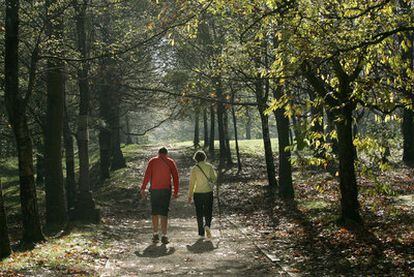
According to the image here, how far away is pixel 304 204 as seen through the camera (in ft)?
60.4

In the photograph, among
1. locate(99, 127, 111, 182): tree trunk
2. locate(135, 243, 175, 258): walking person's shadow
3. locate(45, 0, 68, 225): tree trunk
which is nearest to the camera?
locate(135, 243, 175, 258): walking person's shadow

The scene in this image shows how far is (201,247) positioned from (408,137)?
21.6 meters

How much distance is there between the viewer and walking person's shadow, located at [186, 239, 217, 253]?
11.8 m

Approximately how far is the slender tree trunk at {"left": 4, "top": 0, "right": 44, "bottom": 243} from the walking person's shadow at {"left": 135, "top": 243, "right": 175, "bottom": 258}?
249 cm

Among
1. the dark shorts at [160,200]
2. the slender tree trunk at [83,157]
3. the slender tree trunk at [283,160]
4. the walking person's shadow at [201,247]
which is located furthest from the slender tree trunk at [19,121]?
the slender tree trunk at [283,160]

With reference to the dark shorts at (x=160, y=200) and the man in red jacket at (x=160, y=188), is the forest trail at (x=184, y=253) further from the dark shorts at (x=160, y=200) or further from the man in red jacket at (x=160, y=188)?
the dark shorts at (x=160, y=200)

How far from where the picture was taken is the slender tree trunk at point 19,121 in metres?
11.3

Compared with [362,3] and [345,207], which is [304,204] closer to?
[345,207]

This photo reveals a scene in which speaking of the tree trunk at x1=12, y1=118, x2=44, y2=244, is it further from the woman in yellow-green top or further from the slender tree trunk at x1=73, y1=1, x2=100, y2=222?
the slender tree trunk at x1=73, y1=1, x2=100, y2=222

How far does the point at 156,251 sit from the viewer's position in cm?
1198

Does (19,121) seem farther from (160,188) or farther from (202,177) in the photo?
(202,177)

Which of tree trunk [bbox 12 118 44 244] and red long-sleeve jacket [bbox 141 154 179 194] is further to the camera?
red long-sleeve jacket [bbox 141 154 179 194]

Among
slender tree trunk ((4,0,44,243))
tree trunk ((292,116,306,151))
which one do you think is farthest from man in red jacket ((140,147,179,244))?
tree trunk ((292,116,306,151))

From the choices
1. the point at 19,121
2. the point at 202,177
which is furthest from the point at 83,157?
the point at 19,121
